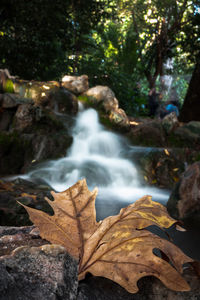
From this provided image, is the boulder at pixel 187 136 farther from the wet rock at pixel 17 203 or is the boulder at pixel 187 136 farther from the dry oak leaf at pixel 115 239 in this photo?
the dry oak leaf at pixel 115 239

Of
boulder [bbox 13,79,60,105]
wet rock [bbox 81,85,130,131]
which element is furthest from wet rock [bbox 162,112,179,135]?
boulder [bbox 13,79,60,105]

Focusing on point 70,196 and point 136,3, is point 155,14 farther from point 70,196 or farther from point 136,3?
point 70,196

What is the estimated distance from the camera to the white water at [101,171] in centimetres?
580

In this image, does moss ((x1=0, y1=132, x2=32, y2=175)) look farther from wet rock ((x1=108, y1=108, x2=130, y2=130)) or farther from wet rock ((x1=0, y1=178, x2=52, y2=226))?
wet rock ((x1=108, y1=108, x2=130, y2=130))

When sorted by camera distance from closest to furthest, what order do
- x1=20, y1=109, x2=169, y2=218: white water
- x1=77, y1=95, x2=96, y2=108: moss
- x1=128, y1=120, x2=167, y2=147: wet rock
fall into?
x1=20, y1=109, x2=169, y2=218: white water, x1=128, y1=120, x2=167, y2=147: wet rock, x1=77, y1=95, x2=96, y2=108: moss

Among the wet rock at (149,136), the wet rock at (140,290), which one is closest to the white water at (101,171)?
the wet rock at (149,136)

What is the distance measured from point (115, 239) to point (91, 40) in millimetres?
16806

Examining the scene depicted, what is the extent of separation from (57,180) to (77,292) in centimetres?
590

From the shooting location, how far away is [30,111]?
8.32 metres

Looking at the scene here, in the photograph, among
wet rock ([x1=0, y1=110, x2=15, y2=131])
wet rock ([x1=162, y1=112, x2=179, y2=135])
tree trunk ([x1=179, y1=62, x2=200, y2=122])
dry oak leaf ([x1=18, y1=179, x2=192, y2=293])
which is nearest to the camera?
dry oak leaf ([x1=18, y1=179, x2=192, y2=293])

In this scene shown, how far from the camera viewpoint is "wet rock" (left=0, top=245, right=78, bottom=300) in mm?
600

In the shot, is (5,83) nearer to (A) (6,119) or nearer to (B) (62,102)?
(A) (6,119)

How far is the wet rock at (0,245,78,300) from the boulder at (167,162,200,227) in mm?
2902

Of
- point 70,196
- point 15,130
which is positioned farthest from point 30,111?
point 70,196
